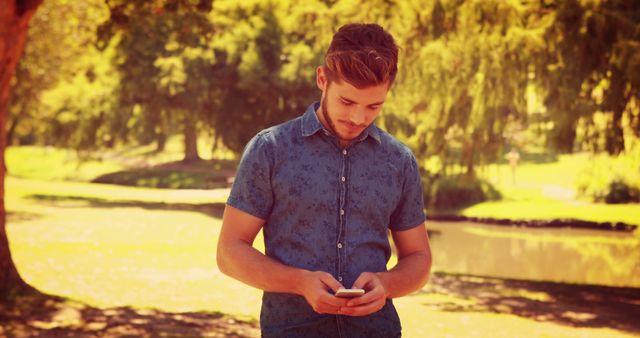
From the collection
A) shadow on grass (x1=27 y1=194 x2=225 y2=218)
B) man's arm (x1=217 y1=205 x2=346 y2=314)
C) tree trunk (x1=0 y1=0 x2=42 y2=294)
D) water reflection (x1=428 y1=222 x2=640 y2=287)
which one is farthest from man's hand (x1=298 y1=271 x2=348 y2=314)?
shadow on grass (x1=27 y1=194 x2=225 y2=218)

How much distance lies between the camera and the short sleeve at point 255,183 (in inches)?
118

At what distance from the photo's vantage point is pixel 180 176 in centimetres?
4353

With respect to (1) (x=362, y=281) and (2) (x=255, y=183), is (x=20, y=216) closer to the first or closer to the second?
(2) (x=255, y=183)

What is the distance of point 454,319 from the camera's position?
12641mm

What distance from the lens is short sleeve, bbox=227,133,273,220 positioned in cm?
300

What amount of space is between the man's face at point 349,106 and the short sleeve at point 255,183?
0.84 ft

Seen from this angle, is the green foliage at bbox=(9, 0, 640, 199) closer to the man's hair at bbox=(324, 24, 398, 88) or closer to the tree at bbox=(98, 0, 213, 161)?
the tree at bbox=(98, 0, 213, 161)

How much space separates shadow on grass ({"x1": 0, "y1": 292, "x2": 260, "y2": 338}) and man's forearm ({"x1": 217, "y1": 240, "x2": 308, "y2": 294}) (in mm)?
7309

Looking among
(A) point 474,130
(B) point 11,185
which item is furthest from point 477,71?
(B) point 11,185

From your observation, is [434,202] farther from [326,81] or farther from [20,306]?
[326,81]

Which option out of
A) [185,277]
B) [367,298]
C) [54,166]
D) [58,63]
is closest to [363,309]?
[367,298]

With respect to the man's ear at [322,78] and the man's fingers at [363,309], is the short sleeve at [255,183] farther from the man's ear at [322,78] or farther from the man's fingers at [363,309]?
the man's fingers at [363,309]

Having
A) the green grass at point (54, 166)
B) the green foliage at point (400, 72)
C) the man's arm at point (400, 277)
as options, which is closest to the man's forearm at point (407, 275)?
the man's arm at point (400, 277)

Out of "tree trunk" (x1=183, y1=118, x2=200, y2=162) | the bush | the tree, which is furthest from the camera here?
"tree trunk" (x1=183, y1=118, x2=200, y2=162)
